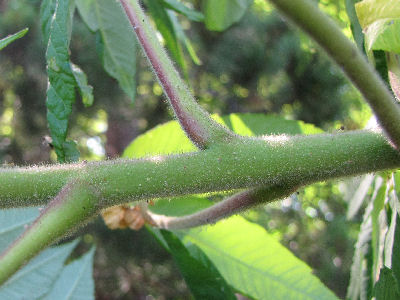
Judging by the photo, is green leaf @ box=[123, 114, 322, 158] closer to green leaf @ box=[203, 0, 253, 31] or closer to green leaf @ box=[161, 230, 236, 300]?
green leaf @ box=[161, 230, 236, 300]

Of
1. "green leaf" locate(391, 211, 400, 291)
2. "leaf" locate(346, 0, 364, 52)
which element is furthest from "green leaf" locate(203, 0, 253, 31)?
"green leaf" locate(391, 211, 400, 291)

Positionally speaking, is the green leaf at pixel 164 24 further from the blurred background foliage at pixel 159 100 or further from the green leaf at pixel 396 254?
the blurred background foliage at pixel 159 100

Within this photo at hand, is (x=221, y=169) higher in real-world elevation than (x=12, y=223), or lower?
higher

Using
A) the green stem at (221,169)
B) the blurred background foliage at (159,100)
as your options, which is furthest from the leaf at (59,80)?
the blurred background foliage at (159,100)

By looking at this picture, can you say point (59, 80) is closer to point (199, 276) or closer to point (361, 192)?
point (199, 276)

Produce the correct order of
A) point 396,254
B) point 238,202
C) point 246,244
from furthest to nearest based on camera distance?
1. point 246,244
2. point 396,254
3. point 238,202

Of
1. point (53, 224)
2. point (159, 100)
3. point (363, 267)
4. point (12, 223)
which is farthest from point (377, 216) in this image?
point (159, 100)

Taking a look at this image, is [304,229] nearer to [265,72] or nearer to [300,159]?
[265,72]
